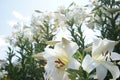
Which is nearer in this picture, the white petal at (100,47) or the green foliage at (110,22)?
the white petal at (100,47)

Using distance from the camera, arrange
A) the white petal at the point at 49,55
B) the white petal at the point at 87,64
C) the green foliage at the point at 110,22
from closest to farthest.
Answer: the white petal at the point at 87,64 < the white petal at the point at 49,55 < the green foliage at the point at 110,22

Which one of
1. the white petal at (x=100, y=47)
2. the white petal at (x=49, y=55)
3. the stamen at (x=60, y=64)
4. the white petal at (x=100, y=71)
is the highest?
the white petal at (x=100, y=47)

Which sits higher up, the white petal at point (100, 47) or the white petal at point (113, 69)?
the white petal at point (100, 47)

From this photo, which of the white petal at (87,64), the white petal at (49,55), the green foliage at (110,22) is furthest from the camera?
the green foliage at (110,22)

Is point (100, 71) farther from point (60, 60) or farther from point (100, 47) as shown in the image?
point (60, 60)

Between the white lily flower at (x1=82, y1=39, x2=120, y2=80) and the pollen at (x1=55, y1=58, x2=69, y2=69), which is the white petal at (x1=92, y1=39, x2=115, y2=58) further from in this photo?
the pollen at (x1=55, y1=58, x2=69, y2=69)

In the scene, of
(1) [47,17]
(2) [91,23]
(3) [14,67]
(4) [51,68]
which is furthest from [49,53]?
(1) [47,17]

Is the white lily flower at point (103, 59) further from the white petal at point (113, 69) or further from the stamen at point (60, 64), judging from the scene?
the stamen at point (60, 64)

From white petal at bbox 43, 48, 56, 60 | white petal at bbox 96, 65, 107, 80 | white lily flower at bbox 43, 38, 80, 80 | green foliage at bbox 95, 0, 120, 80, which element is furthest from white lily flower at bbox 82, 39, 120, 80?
green foliage at bbox 95, 0, 120, 80

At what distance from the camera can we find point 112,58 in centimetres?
181

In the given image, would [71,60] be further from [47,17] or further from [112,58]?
[47,17]

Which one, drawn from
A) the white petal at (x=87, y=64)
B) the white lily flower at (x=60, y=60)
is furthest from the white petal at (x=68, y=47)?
the white petal at (x=87, y=64)

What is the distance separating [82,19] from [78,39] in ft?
3.52

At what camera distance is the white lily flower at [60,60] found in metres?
1.76
